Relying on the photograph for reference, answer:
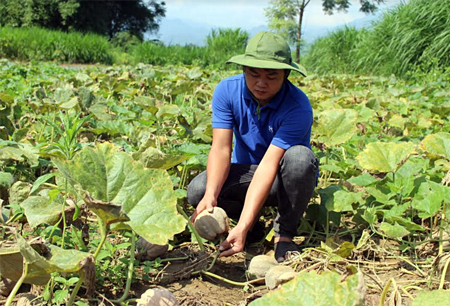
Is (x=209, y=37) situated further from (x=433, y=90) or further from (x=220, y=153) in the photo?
(x=220, y=153)

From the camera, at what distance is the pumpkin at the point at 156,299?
1457 millimetres

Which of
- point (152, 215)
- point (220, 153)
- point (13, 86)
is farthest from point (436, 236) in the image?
point (13, 86)

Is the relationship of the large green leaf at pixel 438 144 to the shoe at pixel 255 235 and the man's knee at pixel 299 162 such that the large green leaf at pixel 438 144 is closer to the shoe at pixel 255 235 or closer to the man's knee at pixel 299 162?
the man's knee at pixel 299 162

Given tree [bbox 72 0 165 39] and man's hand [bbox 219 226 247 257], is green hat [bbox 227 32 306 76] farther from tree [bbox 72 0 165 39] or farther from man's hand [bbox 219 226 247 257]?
tree [bbox 72 0 165 39]

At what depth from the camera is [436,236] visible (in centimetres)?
209

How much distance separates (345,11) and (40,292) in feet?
61.9

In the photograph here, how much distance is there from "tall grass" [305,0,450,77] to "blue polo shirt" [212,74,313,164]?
611cm

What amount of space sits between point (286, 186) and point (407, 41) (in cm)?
734

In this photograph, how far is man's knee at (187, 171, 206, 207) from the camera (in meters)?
2.20

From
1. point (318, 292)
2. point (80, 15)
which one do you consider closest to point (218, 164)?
point (318, 292)

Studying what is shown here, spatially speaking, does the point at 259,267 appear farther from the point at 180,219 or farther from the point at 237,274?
the point at 180,219

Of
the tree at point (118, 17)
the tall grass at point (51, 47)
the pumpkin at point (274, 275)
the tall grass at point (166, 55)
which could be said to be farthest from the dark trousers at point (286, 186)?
the tree at point (118, 17)

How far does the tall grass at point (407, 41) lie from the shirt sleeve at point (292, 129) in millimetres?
6157

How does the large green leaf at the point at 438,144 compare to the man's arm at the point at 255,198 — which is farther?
the large green leaf at the point at 438,144
